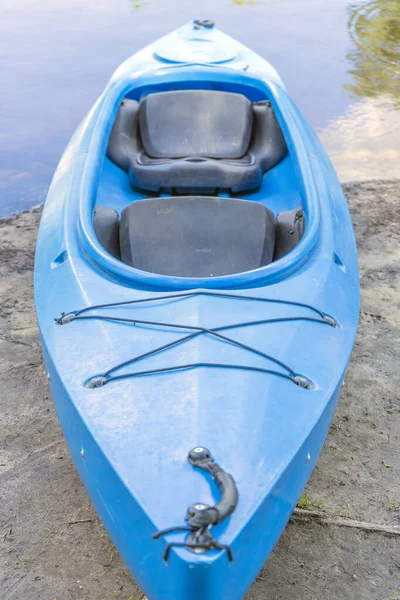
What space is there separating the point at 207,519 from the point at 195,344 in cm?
61

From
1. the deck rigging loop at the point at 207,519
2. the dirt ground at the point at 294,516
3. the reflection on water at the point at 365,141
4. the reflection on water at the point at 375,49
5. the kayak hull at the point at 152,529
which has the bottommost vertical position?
the reflection on water at the point at 365,141

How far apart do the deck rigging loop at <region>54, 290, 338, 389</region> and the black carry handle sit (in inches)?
13.1

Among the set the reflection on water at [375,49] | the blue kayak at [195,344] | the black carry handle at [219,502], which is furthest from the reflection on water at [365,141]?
the black carry handle at [219,502]

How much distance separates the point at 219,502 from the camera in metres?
1.50

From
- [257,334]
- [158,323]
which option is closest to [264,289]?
[257,334]

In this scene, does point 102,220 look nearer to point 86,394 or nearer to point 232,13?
point 86,394

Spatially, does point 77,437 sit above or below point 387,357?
above

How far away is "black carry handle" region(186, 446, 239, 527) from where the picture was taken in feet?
4.77

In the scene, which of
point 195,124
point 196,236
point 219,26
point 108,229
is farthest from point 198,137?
point 219,26

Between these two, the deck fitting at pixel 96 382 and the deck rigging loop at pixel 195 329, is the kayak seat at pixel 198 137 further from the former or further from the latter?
the deck fitting at pixel 96 382

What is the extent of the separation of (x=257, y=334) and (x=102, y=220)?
1116 millimetres

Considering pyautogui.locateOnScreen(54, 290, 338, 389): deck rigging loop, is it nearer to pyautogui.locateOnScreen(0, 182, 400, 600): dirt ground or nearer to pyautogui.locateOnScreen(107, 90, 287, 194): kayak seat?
pyautogui.locateOnScreen(0, 182, 400, 600): dirt ground

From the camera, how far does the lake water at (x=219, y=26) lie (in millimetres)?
5453

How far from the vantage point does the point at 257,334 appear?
79.9 inches
